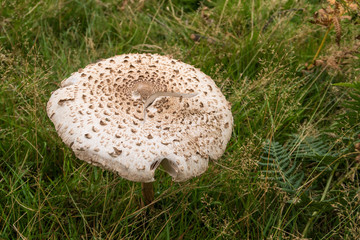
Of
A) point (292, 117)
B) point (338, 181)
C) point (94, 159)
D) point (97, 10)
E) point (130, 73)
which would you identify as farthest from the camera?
point (97, 10)

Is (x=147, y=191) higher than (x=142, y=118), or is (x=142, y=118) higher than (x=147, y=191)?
(x=142, y=118)

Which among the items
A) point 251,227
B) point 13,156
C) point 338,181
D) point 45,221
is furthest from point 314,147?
point 13,156

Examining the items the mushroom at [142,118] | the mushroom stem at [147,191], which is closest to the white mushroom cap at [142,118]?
the mushroom at [142,118]

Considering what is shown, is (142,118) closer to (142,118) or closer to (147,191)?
(142,118)

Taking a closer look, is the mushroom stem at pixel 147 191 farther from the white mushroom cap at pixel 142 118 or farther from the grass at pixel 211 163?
the white mushroom cap at pixel 142 118

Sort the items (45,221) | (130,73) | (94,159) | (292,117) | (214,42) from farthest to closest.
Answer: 1. (214,42)
2. (292,117)
3. (45,221)
4. (130,73)
5. (94,159)

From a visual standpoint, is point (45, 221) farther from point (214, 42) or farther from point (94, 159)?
point (214, 42)

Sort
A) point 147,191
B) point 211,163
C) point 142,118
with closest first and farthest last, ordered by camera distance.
→ point 142,118
point 147,191
point 211,163

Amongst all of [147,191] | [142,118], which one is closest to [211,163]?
[147,191]
